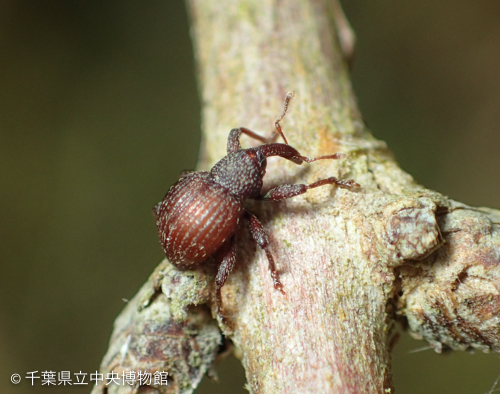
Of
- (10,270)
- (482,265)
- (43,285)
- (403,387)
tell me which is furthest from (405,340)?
(10,270)

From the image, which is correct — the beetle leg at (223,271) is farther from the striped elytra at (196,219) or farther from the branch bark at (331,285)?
the striped elytra at (196,219)

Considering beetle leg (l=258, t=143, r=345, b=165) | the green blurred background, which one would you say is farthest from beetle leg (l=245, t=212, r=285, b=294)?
the green blurred background

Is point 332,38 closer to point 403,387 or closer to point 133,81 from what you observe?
point 133,81

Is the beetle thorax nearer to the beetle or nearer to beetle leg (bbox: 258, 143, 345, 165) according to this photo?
the beetle

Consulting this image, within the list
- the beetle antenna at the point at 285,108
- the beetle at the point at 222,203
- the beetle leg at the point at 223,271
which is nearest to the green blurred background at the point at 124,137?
the beetle at the point at 222,203

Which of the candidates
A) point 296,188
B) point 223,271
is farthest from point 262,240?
point 296,188
